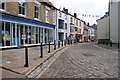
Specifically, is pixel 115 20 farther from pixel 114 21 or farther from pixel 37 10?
pixel 37 10

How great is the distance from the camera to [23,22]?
2564 cm

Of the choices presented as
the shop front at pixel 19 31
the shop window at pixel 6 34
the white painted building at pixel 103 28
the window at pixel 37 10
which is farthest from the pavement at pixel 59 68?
the white painted building at pixel 103 28

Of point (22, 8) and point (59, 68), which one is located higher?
point (22, 8)

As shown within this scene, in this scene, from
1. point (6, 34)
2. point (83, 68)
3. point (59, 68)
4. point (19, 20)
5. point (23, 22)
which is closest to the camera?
point (83, 68)

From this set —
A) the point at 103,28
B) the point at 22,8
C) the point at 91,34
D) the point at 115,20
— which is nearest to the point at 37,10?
the point at 22,8

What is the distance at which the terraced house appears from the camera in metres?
21.9

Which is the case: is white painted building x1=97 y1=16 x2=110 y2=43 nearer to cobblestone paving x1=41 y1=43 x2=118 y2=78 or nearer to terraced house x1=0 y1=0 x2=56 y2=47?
terraced house x1=0 y1=0 x2=56 y2=47

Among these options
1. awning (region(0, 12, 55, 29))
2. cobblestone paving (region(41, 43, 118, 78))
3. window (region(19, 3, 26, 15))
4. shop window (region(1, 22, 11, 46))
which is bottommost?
cobblestone paving (region(41, 43, 118, 78))

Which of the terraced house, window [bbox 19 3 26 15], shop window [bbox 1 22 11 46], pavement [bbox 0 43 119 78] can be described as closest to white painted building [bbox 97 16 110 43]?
the terraced house

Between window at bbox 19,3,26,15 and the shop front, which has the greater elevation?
window at bbox 19,3,26,15

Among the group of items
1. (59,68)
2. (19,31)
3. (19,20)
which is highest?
(19,20)

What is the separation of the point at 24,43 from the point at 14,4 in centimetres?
498

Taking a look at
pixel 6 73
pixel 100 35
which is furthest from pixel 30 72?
pixel 100 35

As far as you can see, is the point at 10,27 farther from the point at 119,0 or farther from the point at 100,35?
the point at 100,35
